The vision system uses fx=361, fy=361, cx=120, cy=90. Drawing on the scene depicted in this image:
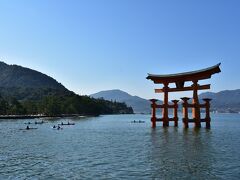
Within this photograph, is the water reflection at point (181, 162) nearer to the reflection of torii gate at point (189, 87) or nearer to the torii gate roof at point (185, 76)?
the torii gate roof at point (185, 76)

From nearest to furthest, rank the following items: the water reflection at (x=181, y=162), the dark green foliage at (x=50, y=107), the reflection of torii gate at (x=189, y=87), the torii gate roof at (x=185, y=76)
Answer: the water reflection at (x=181, y=162)
the torii gate roof at (x=185, y=76)
the reflection of torii gate at (x=189, y=87)
the dark green foliage at (x=50, y=107)

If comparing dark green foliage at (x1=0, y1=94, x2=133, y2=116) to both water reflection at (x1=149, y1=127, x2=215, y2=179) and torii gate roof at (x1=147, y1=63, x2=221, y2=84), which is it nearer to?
torii gate roof at (x1=147, y1=63, x2=221, y2=84)

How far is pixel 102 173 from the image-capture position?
69.3 ft

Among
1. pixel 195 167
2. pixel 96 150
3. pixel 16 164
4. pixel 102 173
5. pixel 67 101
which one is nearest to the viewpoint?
pixel 102 173

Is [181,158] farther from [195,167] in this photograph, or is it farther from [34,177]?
[34,177]

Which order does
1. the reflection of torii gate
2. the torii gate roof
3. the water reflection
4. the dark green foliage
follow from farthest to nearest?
the dark green foliage < the reflection of torii gate < the torii gate roof < the water reflection

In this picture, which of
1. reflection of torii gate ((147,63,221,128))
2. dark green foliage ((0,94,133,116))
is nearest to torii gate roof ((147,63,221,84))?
reflection of torii gate ((147,63,221,128))

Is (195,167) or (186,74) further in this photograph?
(186,74)

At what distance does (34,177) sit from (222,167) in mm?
11655

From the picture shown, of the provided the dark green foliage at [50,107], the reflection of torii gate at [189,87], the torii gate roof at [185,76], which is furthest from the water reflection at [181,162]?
the dark green foliage at [50,107]

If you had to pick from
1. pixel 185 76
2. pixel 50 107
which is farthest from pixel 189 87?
pixel 50 107

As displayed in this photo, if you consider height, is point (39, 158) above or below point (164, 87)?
below

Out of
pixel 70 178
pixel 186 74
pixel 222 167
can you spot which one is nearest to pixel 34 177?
pixel 70 178

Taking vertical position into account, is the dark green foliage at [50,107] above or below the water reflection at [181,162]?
above
